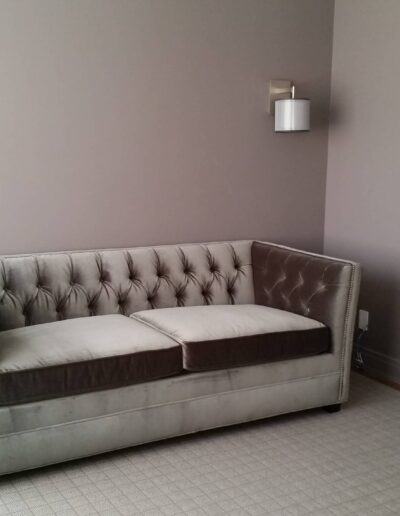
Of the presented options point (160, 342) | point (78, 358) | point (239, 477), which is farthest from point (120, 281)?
point (239, 477)

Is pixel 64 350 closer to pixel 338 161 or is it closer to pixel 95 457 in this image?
pixel 95 457

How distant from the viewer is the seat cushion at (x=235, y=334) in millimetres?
2432

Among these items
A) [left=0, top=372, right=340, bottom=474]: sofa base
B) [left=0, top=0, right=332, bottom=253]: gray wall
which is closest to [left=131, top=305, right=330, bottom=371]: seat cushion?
[left=0, top=372, right=340, bottom=474]: sofa base

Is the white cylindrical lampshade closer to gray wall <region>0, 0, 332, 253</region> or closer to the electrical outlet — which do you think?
gray wall <region>0, 0, 332, 253</region>

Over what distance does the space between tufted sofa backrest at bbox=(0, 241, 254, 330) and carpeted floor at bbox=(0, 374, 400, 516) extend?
2.24 feet

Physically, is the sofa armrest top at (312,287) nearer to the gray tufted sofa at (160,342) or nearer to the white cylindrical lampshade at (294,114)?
the gray tufted sofa at (160,342)

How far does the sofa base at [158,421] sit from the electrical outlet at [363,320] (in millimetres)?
713

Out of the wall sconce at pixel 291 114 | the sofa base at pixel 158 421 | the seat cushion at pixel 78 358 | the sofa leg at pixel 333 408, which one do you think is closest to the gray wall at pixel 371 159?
the wall sconce at pixel 291 114

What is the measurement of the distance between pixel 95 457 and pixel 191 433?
0.40 m

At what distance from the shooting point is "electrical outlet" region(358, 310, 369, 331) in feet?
11.1

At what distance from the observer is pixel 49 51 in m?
2.76

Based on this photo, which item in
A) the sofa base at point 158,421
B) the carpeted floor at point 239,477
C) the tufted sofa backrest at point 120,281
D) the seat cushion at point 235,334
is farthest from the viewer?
the tufted sofa backrest at point 120,281

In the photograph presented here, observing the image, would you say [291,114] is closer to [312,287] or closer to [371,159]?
[371,159]

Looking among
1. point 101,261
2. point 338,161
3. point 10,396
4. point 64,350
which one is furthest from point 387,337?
point 10,396
